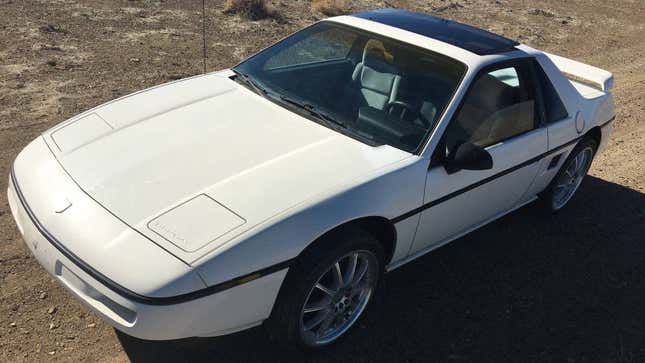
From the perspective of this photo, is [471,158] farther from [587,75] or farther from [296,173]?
[587,75]

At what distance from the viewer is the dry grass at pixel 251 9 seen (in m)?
9.95

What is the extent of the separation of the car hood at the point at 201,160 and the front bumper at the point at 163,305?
232mm

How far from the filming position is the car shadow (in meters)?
3.45

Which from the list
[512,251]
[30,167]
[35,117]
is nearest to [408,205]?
[512,251]

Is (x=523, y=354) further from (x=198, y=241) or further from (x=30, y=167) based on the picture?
(x=30, y=167)

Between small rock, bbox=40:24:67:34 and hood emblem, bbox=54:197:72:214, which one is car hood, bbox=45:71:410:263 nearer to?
hood emblem, bbox=54:197:72:214

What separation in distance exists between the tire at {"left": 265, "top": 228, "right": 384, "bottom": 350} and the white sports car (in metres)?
0.01

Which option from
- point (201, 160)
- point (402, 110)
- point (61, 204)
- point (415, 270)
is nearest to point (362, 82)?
point (402, 110)

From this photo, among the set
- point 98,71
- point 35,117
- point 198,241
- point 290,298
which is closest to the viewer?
point 198,241

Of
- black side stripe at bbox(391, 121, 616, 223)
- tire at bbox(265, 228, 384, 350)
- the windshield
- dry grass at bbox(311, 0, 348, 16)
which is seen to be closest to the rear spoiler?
black side stripe at bbox(391, 121, 616, 223)

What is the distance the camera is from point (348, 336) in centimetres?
354

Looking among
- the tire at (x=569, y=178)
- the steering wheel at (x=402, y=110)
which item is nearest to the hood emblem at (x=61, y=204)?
the steering wheel at (x=402, y=110)

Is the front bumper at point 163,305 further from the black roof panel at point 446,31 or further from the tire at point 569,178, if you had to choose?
the tire at point 569,178

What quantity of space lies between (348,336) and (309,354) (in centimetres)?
31
